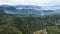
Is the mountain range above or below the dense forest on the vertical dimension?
above

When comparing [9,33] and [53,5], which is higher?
[53,5]

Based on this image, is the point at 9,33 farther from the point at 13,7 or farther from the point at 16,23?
the point at 13,7

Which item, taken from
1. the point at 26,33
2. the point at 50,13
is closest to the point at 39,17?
the point at 50,13

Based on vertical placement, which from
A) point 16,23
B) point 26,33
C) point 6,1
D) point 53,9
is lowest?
point 26,33

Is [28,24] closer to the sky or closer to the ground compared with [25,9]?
closer to the ground

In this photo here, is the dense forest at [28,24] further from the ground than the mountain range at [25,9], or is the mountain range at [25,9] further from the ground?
the mountain range at [25,9]

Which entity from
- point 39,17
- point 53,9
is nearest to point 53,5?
point 53,9
